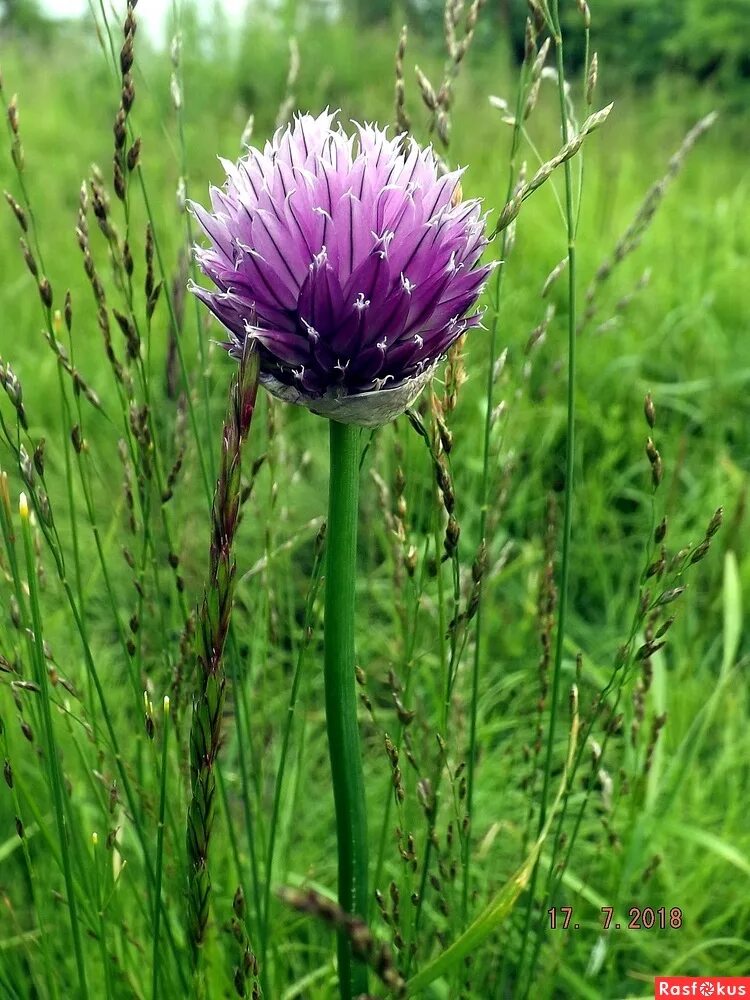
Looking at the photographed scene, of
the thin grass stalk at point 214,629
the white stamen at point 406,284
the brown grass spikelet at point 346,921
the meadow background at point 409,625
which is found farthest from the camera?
the meadow background at point 409,625

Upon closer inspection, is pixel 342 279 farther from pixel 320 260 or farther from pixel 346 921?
pixel 346 921

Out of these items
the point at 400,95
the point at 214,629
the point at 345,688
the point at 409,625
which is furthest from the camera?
the point at 409,625

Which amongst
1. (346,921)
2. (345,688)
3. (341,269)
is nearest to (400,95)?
(341,269)

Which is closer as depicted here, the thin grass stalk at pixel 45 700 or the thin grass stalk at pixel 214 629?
the thin grass stalk at pixel 214 629

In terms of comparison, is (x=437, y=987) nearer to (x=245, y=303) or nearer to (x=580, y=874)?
(x=580, y=874)

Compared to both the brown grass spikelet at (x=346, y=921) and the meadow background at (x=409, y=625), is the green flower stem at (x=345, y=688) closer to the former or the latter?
the meadow background at (x=409, y=625)

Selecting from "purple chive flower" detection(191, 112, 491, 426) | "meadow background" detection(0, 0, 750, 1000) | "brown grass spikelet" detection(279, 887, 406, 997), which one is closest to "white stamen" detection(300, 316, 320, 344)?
"purple chive flower" detection(191, 112, 491, 426)

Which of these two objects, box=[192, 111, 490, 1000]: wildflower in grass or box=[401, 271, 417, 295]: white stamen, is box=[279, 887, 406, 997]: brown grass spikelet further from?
box=[401, 271, 417, 295]: white stamen

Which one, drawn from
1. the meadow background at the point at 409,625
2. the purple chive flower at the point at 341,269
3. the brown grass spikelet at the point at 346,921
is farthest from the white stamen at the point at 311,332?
the brown grass spikelet at the point at 346,921
